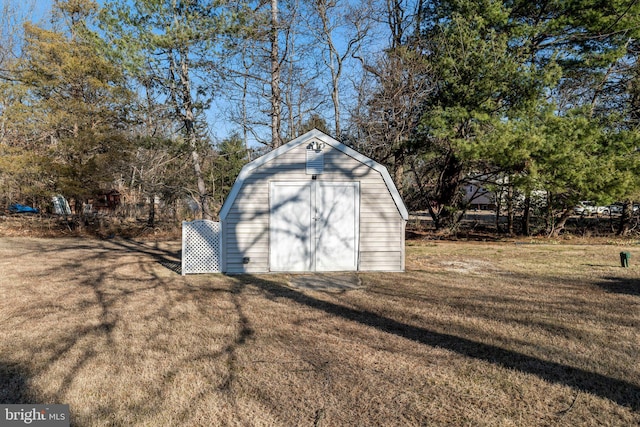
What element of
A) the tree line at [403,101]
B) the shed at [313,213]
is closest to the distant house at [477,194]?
the tree line at [403,101]

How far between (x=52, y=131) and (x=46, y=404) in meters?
15.8

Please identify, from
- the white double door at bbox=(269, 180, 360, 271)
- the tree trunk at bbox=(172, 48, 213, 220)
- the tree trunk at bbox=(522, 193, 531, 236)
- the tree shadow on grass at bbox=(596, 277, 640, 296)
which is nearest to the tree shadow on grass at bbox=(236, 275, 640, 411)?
the white double door at bbox=(269, 180, 360, 271)

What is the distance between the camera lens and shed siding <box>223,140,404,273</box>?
861cm

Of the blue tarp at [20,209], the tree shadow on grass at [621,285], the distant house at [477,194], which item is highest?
the distant house at [477,194]

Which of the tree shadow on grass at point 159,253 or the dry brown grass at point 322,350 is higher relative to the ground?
the tree shadow on grass at point 159,253

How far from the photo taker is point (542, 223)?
1788cm

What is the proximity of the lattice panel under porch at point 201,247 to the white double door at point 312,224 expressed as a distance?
1.26 metres

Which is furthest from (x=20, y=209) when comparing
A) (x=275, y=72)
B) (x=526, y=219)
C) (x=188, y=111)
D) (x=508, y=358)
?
(x=508, y=358)

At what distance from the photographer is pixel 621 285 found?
766cm

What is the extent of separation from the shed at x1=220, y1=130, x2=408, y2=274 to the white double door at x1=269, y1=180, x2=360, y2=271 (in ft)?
0.07

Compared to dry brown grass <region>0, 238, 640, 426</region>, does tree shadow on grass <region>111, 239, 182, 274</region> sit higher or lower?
higher

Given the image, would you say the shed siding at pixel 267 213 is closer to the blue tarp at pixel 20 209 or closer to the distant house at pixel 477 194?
the distant house at pixel 477 194

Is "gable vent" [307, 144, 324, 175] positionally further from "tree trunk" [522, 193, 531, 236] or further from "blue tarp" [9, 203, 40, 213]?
"blue tarp" [9, 203, 40, 213]

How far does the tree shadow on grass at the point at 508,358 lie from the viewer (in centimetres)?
339
